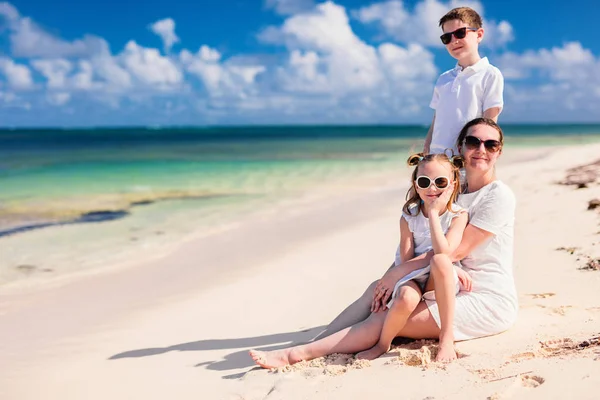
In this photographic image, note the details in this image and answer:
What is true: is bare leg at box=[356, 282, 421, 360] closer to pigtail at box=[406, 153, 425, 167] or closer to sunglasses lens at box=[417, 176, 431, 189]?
sunglasses lens at box=[417, 176, 431, 189]

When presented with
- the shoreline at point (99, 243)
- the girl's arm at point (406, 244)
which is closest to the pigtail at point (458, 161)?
the girl's arm at point (406, 244)

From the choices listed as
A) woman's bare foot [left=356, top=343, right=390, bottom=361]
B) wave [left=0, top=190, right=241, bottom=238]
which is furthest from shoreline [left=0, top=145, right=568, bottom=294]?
woman's bare foot [left=356, top=343, right=390, bottom=361]

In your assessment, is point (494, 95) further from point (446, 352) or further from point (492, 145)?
point (446, 352)

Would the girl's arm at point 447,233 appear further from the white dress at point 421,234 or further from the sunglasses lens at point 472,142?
the sunglasses lens at point 472,142

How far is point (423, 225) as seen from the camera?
11.9ft

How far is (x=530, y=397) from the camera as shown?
104 inches

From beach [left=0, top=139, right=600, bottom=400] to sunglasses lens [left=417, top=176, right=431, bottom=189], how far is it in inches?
37.0

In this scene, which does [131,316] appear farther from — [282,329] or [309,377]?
[309,377]

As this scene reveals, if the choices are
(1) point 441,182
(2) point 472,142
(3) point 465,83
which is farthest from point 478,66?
(1) point 441,182

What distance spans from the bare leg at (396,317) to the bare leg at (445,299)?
14cm

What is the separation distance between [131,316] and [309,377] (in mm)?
2502

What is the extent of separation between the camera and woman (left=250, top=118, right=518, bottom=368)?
353cm

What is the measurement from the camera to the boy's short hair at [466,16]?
12.6 feet

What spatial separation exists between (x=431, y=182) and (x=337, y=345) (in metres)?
1.14
